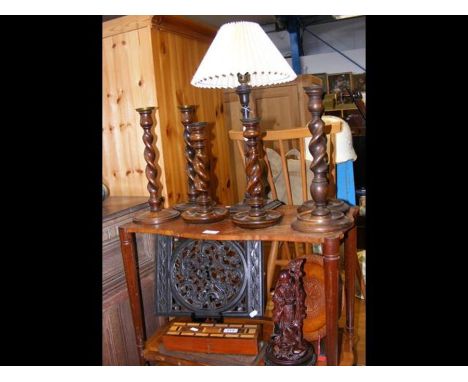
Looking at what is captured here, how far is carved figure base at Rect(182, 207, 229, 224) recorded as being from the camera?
1.22 meters

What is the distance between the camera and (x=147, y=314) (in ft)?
5.13

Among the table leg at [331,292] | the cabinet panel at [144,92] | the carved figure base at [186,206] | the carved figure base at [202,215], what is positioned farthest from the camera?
the cabinet panel at [144,92]

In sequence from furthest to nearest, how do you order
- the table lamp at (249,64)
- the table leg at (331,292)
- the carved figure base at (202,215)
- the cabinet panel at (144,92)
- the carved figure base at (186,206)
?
the cabinet panel at (144,92) → the carved figure base at (186,206) → the carved figure base at (202,215) → the table lamp at (249,64) → the table leg at (331,292)

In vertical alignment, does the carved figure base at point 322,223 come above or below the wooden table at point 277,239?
above

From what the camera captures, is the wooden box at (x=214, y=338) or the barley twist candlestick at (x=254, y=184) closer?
the barley twist candlestick at (x=254, y=184)

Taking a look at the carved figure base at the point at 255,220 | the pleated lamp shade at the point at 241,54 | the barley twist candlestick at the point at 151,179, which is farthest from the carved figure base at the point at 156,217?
the pleated lamp shade at the point at 241,54

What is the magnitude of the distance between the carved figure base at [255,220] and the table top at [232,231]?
0.04 feet

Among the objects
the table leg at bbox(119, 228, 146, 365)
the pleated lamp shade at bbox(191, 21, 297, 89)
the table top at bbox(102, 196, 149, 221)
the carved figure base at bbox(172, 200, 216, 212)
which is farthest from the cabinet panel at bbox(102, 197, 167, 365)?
the pleated lamp shade at bbox(191, 21, 297, 89)

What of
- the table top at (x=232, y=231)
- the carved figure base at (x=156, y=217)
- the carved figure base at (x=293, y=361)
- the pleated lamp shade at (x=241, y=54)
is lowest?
the carved figure base at (x=293, y=361)

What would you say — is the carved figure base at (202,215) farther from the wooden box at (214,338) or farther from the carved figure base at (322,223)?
→ the wooden box at (214,338)

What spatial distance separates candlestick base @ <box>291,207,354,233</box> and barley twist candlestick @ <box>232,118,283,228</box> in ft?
0.30

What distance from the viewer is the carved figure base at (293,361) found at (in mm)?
1153

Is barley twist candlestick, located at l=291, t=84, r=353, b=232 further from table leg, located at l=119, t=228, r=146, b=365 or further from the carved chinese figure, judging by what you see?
table leg, located at l=119, t=228, r=146, b=365

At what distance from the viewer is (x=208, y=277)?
1287 millimetres
